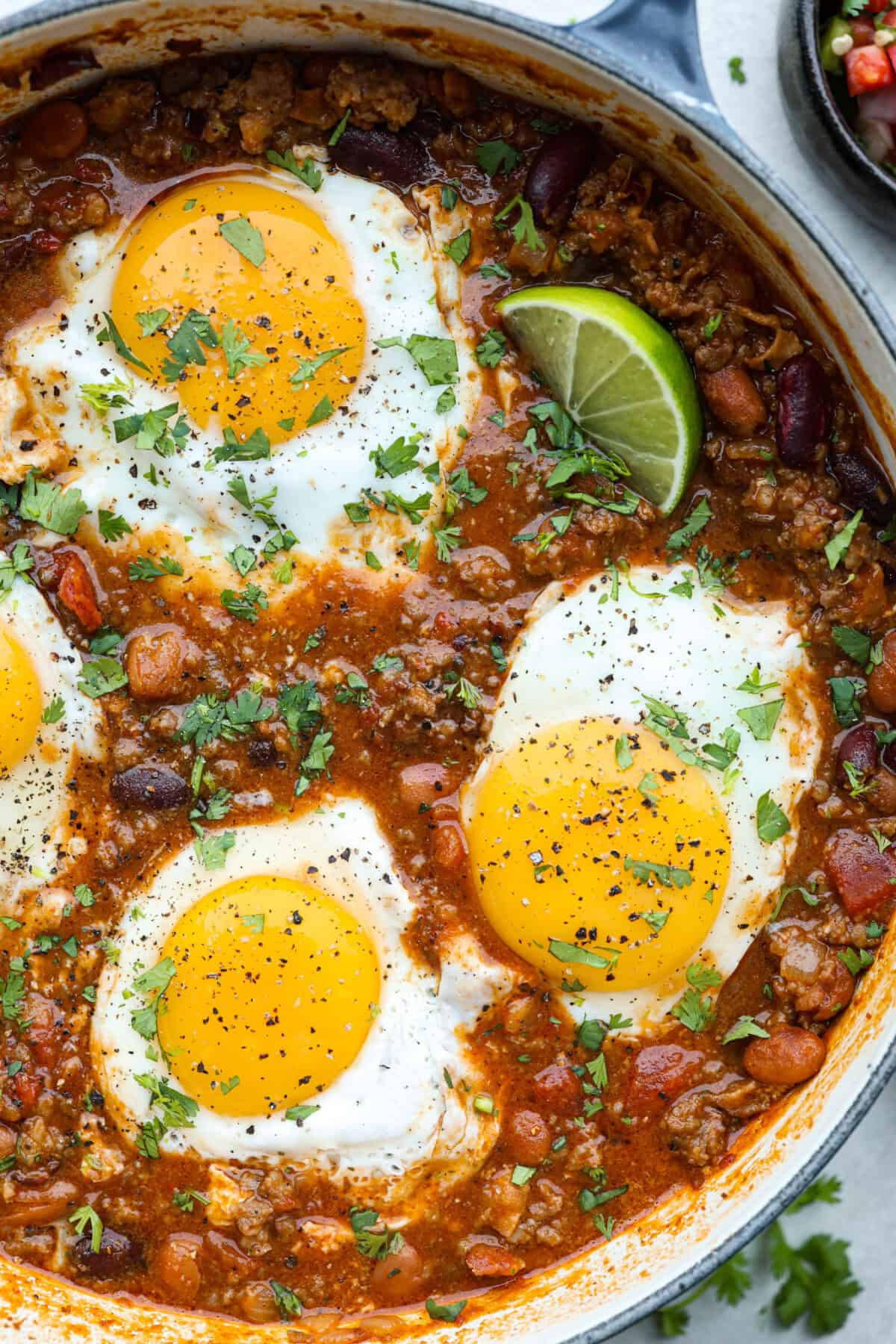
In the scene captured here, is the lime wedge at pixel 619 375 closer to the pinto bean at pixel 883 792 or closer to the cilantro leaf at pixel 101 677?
the pinto bean at pixel 883 792

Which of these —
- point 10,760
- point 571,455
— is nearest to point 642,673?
point 571,455

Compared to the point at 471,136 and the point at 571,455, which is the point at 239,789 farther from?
the point at 471,136

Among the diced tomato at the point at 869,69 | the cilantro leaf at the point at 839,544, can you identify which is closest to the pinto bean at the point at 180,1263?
the cilantro leaf at the point at 839,544

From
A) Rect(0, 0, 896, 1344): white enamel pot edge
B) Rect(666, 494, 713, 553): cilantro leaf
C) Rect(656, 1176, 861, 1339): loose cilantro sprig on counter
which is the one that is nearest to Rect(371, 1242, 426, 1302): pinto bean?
Rect(0, 0, 896, 1344): white enamel pot edge

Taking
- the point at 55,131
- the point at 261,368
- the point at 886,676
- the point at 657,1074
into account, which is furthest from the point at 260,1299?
the point at 55,131

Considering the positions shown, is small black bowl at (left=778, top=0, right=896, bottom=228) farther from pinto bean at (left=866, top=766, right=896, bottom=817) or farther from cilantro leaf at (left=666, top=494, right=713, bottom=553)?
pinto bean at (left=866, top=766, right=896, bottom=817)
